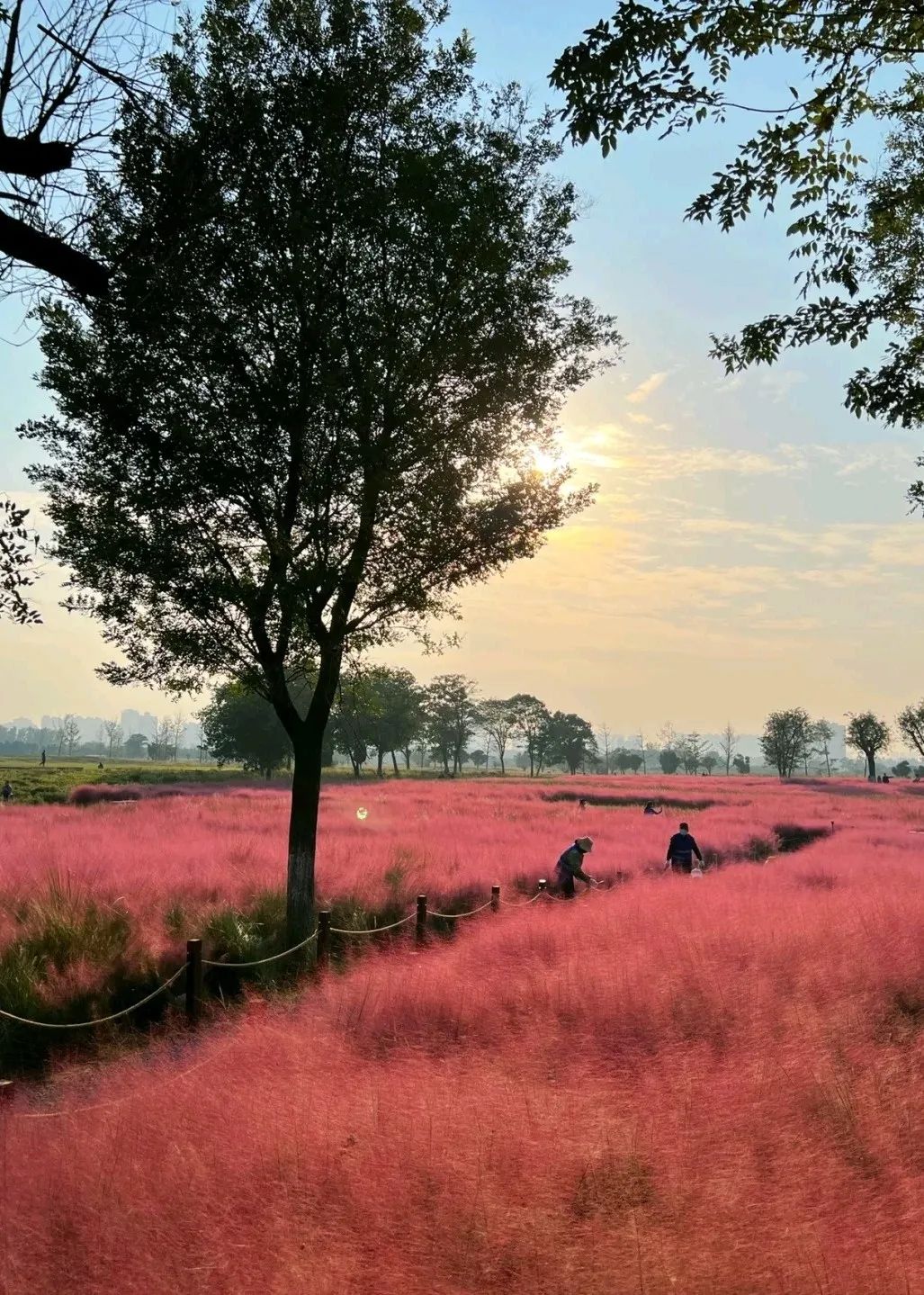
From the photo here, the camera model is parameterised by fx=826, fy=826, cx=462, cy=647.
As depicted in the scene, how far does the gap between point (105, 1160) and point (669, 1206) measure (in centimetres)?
365

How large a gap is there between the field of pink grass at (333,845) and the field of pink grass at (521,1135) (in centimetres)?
551

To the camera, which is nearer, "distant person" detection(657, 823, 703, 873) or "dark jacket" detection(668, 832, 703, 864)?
"distant person" detection(657, 823, 703, 873)

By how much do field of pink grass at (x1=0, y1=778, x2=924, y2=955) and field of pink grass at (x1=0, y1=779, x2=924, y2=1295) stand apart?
5505 millimetres

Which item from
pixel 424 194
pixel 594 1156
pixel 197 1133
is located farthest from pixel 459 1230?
pixel 424 194

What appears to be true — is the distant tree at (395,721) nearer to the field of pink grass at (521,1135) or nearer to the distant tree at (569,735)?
the distant tree at (569,735)

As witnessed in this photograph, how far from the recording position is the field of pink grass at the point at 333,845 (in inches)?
584

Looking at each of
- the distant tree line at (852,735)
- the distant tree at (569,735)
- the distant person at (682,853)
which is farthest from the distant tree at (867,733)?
the distant person at (682,853)

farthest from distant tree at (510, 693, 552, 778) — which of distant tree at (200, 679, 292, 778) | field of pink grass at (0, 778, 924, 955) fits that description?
field of pink grass at (0, 778, 924, 955)

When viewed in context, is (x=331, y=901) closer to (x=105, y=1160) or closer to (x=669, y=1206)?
(x=105, y=1160)

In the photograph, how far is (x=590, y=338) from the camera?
47.4 feet

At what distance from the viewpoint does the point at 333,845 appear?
20.5m

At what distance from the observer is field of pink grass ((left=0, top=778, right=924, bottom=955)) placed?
1484 centimetres

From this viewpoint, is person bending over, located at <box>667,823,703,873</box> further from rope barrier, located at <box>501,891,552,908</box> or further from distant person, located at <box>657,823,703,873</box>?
rope barrier, located at <box>501,891,552,908</box>

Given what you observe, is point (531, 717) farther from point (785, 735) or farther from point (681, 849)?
point (681, 849)
